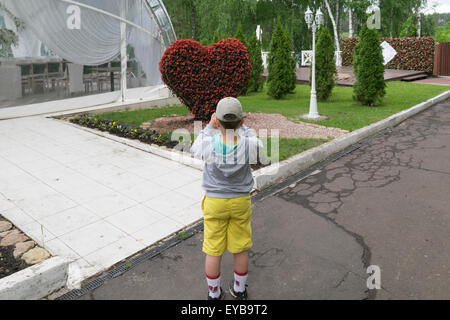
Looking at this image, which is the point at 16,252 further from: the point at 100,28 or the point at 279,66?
the point at 279,66

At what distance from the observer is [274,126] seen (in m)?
9.01

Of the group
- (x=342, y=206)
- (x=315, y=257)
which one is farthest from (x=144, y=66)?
(x=315, y=257)

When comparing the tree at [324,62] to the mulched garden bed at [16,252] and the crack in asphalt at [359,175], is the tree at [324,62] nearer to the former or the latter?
the crack in asphalt at [359,175]

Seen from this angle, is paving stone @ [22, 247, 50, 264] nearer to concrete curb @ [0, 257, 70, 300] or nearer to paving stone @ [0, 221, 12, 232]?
concrete curb @ [0, 257, 70, 300]

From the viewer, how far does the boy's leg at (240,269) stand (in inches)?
116

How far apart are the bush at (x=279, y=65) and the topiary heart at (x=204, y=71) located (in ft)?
17.2

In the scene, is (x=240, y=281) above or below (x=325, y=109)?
below

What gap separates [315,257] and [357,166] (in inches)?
124

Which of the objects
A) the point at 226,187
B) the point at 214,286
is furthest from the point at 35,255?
the point at 226,187

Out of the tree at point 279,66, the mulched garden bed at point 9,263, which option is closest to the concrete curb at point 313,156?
the mulched garden bed at point 9,263

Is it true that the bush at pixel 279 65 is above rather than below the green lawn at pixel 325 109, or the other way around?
above

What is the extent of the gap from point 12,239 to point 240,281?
249cm

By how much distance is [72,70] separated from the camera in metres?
10.8
